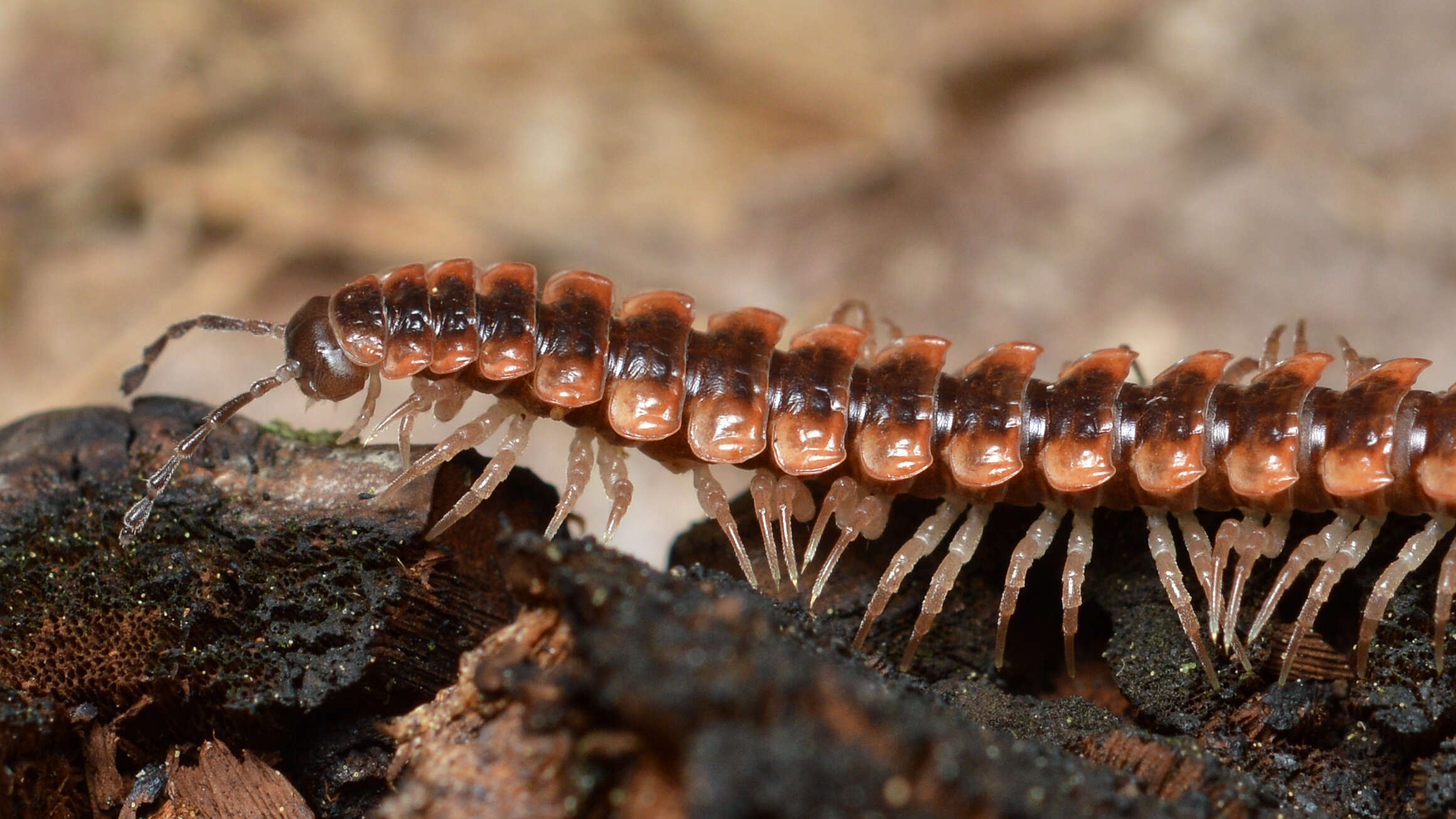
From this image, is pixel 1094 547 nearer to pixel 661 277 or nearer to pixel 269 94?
pixel 661 277

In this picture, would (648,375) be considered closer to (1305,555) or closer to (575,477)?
(575,477)

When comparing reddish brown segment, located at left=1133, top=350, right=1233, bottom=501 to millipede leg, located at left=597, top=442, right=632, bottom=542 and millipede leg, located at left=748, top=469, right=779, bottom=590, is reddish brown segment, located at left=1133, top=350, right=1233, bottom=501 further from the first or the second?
millipede leg, located at left=597, top=442, right=632, bottom=542

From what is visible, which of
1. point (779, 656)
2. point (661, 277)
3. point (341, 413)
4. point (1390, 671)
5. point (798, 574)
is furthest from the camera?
point (661, 277)

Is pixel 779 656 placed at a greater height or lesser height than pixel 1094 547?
lesser

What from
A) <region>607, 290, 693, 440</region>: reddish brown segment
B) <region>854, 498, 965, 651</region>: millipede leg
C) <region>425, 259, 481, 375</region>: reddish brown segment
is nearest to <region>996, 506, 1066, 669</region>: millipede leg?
<region>854, 498, 965, 651</region>: millipede leg

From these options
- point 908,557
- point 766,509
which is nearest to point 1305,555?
point 908,557

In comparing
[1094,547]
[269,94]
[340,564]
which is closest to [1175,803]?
[1094,547]

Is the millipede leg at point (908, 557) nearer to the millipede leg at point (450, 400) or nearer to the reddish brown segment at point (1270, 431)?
the reddish brown segment at point (1270, 431)

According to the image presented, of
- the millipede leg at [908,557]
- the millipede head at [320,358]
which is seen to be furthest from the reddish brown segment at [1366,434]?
the millipede head at [320,358]
